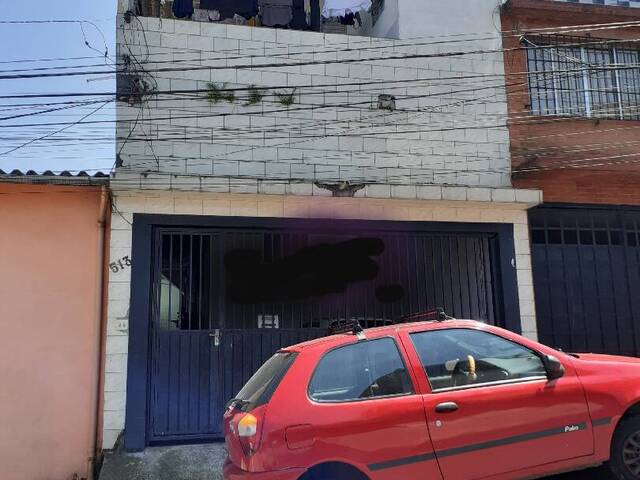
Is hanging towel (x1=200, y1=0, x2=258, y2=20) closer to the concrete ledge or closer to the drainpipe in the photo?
the concrete ledge

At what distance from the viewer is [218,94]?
7840 millimetres

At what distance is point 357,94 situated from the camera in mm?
8258

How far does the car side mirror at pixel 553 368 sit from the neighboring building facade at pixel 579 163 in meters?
4.37

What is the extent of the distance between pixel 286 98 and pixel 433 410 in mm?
5352

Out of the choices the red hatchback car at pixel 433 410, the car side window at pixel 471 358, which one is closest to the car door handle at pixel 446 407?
the red hatchback car at pixel 433 410

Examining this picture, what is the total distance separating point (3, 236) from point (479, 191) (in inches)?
246

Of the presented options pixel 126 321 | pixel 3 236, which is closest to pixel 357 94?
pixel 126 321

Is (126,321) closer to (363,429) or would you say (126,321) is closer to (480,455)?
(363,429)

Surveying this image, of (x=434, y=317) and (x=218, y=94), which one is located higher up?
(x=218, y=94)

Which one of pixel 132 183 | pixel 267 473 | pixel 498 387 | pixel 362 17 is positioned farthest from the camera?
pixel 362 17

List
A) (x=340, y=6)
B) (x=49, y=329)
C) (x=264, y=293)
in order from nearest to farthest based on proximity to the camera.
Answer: (x=49, y=329) → (x=264, y=293) → (x=340, y=6)

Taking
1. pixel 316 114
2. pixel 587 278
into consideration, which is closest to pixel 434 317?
pixel 316 114

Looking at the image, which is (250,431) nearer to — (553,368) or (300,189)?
(553,368)

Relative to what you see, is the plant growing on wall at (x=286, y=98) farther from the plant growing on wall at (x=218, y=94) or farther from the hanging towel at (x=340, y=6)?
the hanging towel at (x=340, y=6)
